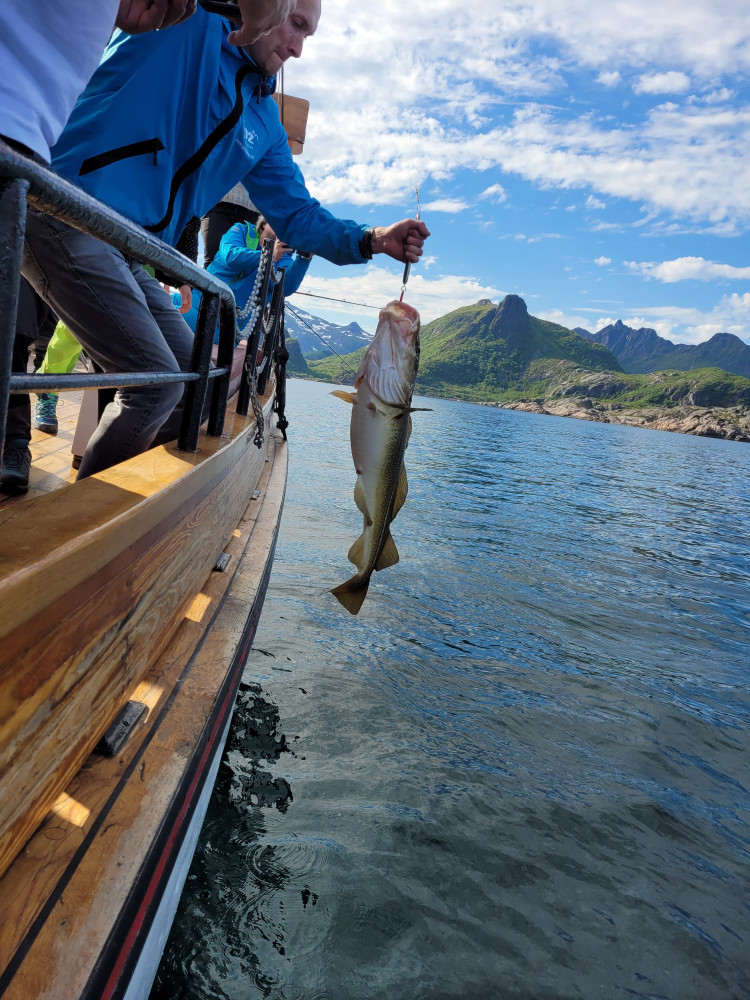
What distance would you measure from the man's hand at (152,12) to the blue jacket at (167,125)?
844 mm

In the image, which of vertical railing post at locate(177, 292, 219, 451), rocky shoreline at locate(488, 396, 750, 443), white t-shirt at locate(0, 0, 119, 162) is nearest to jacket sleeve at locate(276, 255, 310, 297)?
vertical railing post at locate(177, 292, 219, 451)

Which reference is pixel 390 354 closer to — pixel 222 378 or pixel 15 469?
pixel 222 378

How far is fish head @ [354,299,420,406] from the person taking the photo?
244cm

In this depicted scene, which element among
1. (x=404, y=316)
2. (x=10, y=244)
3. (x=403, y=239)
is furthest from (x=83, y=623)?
(x=403, y=239)

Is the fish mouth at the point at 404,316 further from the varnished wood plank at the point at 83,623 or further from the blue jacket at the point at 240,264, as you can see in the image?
the blue jacket at the point at 240,264

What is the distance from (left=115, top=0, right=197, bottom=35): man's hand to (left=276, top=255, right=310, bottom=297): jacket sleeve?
5716 millimetres

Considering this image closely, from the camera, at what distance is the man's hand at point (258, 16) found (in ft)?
5.91

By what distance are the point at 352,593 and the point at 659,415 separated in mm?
162926

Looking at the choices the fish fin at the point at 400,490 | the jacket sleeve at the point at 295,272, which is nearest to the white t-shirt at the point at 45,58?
the fish fin at the point at 400,490

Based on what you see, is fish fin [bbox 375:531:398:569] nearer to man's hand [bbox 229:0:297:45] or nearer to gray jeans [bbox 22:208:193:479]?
gray jeans [bbox 22:208:193:479]

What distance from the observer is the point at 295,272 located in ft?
24.1

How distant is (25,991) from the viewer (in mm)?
1110

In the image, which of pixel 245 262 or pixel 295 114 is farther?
pixel 295 114

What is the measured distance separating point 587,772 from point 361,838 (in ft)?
6.10
